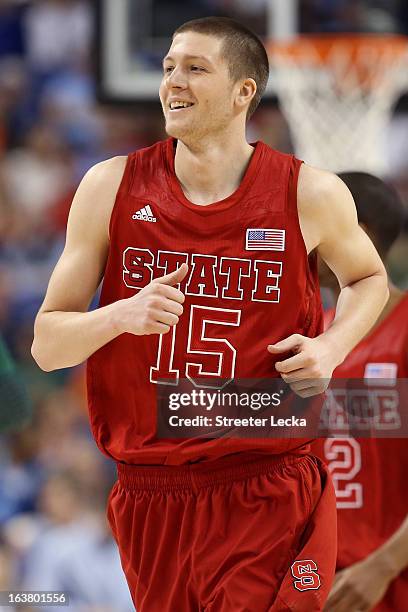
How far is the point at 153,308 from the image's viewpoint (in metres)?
2.68

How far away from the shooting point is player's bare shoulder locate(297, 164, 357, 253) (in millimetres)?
2992

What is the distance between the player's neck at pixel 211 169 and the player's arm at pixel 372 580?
4.28 ft

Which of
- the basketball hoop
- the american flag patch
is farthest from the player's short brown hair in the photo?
the basketball hoop

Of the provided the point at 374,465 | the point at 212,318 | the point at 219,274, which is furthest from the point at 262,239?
the point at 374,465

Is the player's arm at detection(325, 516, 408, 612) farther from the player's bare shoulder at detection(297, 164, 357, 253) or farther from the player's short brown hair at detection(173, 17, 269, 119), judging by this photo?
the player's short brown hair at detection(173, 17, 269, 119)

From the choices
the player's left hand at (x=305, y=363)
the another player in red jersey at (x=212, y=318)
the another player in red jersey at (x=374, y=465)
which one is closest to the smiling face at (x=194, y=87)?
the another player in red jersey at (x=212, y=318)

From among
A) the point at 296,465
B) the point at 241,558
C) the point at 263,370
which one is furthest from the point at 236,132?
the point at 241,558

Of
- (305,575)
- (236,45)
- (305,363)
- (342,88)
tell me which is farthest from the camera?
(342,88)

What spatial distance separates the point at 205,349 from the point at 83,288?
15.0 inches

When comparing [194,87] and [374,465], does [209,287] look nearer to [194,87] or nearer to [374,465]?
[194,87]

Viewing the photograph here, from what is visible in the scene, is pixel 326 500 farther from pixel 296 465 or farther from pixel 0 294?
pixel 0 294

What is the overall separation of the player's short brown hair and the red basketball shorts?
1.08 meters

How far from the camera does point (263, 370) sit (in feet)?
9.69

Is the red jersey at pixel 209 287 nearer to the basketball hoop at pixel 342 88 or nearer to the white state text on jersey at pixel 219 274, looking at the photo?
the white state text on jersey at pixel 219 274
